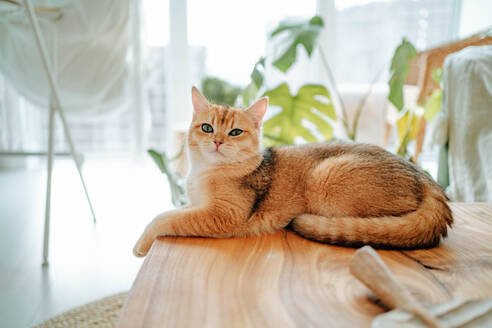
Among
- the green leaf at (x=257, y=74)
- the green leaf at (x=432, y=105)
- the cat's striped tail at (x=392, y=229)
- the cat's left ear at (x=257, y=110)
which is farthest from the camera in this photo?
the green leaf at (x=432, y=105)

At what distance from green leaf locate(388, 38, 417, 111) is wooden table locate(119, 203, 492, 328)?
100 cm

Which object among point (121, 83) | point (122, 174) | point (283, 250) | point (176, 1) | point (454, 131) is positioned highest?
point (176, 1)

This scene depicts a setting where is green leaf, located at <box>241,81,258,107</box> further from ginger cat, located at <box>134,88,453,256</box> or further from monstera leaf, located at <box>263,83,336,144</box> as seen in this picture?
ginger cat, located at <box>134,88,453,256</box>

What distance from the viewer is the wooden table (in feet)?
1.89

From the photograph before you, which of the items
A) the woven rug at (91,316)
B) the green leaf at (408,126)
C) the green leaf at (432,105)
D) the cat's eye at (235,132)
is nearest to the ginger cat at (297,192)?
the cat's eye at (235,132)

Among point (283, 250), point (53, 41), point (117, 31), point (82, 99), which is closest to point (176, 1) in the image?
point (117, 31)

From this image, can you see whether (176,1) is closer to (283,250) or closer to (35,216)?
(35,216)

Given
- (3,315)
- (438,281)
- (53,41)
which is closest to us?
(438,281)

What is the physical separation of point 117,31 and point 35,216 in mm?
1432

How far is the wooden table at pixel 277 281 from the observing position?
0.57 meters

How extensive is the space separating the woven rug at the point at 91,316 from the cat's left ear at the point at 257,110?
81 centimetres

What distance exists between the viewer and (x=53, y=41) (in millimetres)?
2008

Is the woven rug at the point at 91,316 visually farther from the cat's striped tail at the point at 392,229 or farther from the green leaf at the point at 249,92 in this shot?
the green leaf at the point at 249,92

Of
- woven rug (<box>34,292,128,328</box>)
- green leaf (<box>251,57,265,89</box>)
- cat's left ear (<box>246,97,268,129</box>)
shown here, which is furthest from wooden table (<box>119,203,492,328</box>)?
green leaf (<box>251,57,265,89</box>)
